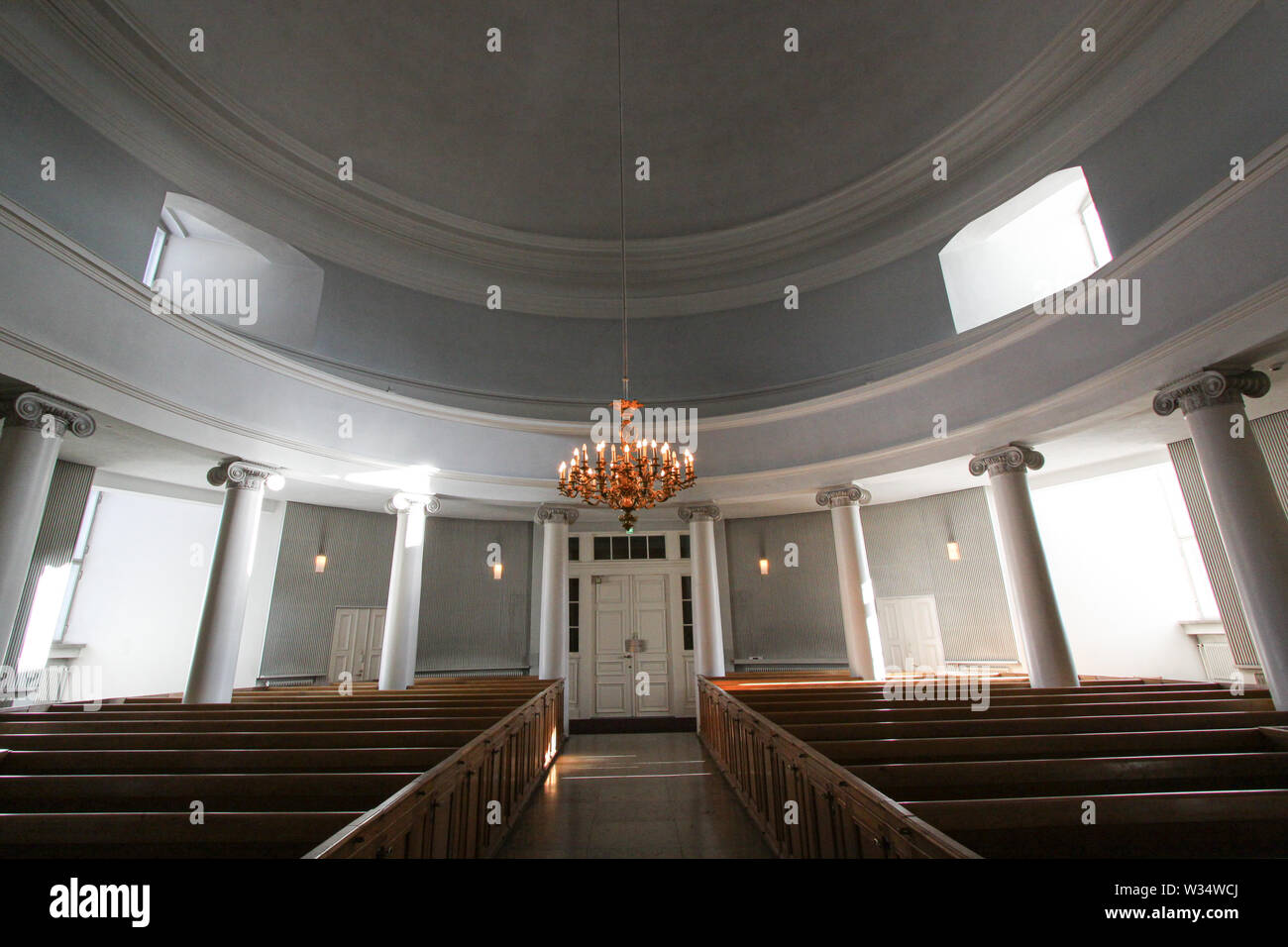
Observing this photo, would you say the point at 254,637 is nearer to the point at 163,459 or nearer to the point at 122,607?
the point at 122,607

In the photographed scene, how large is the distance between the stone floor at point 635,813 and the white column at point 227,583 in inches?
165

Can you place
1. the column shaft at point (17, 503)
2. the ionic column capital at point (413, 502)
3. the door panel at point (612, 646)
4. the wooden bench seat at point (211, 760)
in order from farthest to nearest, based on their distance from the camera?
the door panel at point (612, 646)
the ionic column capital at point (413, 502)
the column shaft at point (17, 503)
the wooden bench seat at point (211, 760)

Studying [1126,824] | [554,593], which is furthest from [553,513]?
[1126,824]

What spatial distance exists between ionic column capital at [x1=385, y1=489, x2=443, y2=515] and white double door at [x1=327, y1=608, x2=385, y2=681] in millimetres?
2546

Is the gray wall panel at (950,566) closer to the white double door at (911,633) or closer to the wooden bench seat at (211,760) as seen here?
the white double door at (911,633)

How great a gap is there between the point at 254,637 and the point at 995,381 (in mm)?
11839

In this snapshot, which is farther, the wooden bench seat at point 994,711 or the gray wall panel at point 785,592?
the gray wall panel at point 785,592

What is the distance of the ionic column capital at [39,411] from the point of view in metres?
5.25

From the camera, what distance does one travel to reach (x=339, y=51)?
730 cm

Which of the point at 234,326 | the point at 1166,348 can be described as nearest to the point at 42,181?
the point at 234,326

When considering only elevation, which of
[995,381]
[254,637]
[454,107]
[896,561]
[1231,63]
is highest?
[454,107]

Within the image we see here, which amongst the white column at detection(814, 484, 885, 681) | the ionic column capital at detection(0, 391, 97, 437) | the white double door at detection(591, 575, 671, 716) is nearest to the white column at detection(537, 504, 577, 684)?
the white double door at detection(591, 575, 671, 716)

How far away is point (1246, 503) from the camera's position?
5094mm

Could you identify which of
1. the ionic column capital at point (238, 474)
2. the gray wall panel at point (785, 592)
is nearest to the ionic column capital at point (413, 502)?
the ionic column capital at point (238, 474)
